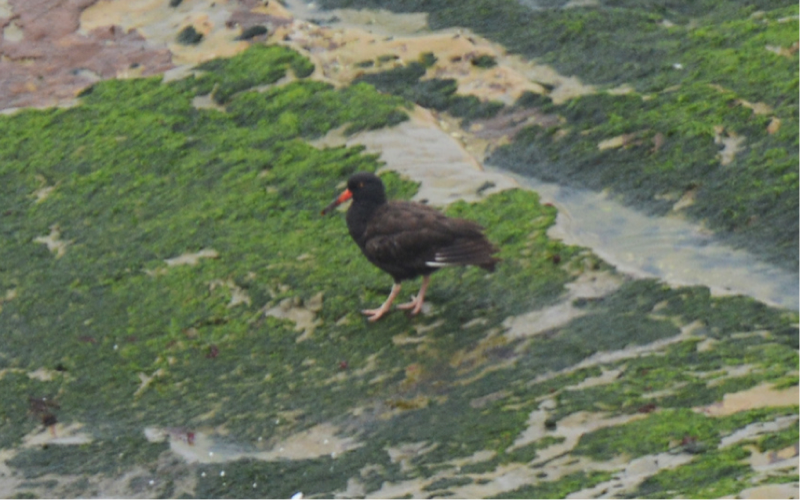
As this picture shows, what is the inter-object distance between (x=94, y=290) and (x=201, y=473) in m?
2.54

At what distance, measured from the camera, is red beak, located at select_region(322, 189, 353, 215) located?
801 cm

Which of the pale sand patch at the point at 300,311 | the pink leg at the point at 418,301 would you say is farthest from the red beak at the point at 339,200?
the pink leg at the point at 418,301

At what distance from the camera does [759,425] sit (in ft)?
17.3

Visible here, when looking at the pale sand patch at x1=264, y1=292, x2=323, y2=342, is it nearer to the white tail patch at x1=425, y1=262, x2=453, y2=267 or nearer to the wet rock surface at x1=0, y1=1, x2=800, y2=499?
the wet rock surface at x1=0, y1=1, x2=800, y2=499

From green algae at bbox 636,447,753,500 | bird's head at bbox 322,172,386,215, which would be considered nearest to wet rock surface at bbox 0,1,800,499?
green algae at bbox 636,447,753,500

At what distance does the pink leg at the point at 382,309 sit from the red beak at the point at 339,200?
2.44 ft

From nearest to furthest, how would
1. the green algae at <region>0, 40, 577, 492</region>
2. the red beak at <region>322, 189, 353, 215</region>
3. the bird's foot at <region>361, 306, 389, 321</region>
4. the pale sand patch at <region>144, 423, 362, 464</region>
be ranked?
1. the pale sand patch at <region>144, 423, 362, 464</region>
2. the green algae at <region>0, 40, 577, 492</region>
3. the bird's foot at <region>361, 306, 389, 321</region>
4. the red beak at <region>322, 189, 353, 215</region>

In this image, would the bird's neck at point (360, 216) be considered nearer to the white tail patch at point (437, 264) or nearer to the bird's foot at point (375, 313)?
the bird's foot at point (375, 313)

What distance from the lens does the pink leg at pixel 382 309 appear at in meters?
7.62

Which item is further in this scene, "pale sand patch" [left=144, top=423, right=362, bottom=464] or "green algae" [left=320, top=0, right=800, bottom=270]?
"green algae" [left=320, top=0, right=800, bottom=270]

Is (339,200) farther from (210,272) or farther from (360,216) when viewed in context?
(210,272)

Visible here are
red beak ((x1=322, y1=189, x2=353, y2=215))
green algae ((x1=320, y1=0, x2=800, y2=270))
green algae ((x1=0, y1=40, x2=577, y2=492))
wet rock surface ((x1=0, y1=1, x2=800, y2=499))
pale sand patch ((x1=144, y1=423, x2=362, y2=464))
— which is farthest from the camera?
green algae ((x1=320, y1=0, x2=800, y2=270))

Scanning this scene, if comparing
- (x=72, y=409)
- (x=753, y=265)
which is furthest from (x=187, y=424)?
(x=753, y=265)

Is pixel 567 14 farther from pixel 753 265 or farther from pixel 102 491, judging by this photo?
pixel 102 491
